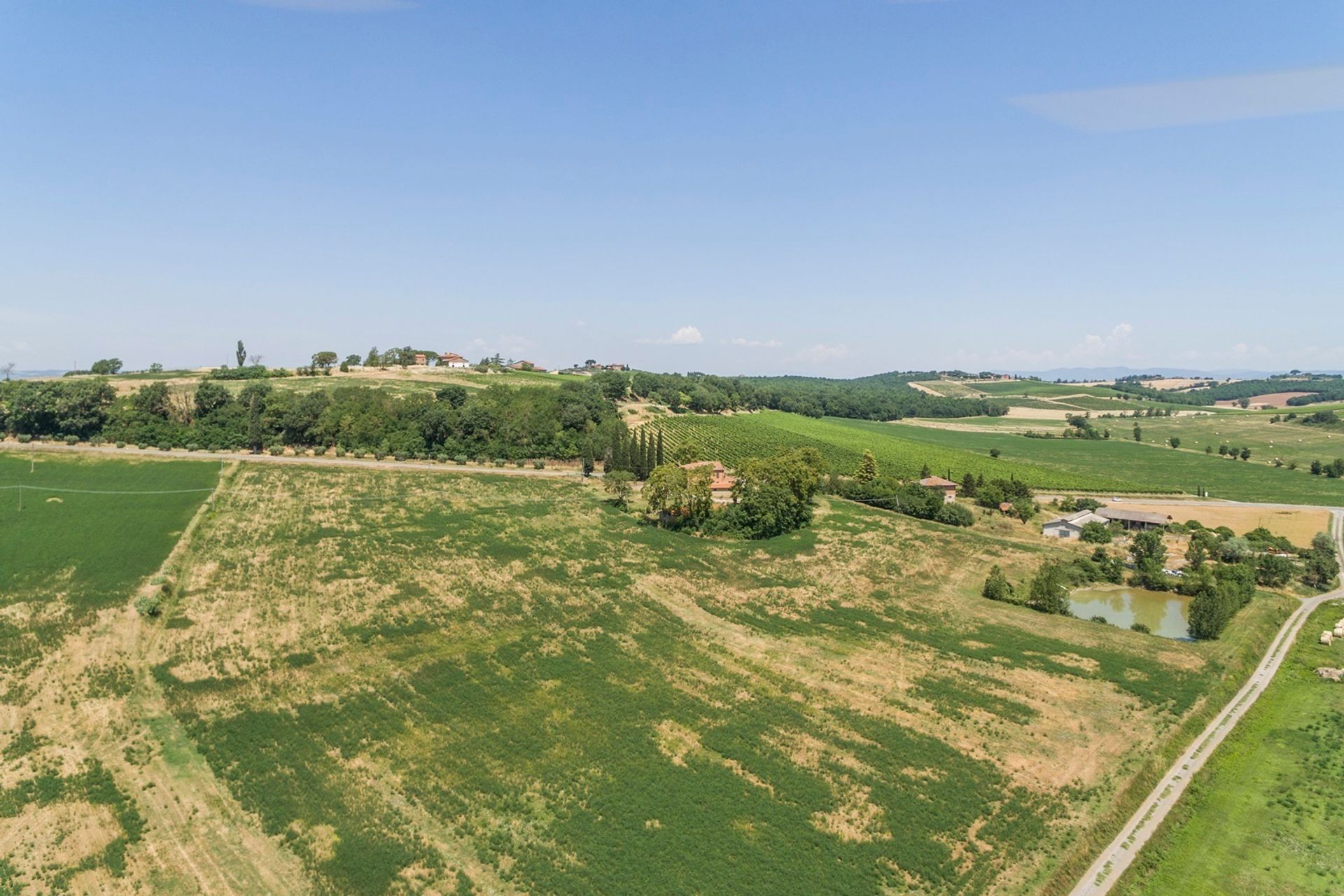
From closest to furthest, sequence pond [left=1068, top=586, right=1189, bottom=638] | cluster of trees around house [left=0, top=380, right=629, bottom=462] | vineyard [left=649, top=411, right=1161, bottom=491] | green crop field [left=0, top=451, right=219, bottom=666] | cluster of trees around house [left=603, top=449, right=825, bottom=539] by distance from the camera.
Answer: green crop field [left=0, top=451, right=219, bottom=666] < pond [left=1068, top=586, right=1189, bottom=638] < cluster of trees around house [left=603, top=449, right=825, bottom=539] < cluster of trees around house [left=0, top=380, right=629, bottom=462] < vineyard [left=649, top=411, right=1161, bottom=491]

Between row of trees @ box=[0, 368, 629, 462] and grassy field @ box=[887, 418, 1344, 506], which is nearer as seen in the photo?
row of trees @ box=[0, 368, 629, 462]

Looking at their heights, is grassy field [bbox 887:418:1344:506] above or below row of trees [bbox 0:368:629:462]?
below

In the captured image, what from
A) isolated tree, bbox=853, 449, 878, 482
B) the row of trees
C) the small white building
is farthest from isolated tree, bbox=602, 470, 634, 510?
the small white building

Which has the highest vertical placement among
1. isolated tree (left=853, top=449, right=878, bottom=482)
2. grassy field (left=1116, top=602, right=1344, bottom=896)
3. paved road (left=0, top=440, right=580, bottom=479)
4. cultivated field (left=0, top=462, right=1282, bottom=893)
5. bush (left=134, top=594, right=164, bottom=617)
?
paved road (left=0, top=440, right=580, bottom=479)

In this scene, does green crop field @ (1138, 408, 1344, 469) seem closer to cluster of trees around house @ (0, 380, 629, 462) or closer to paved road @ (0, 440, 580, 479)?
cluster of trees around house @ (0, 380, 629, 462)

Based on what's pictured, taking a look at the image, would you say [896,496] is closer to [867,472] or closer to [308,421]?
[867,472]

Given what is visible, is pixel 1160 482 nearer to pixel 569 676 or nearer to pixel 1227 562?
pixel 1227 562
